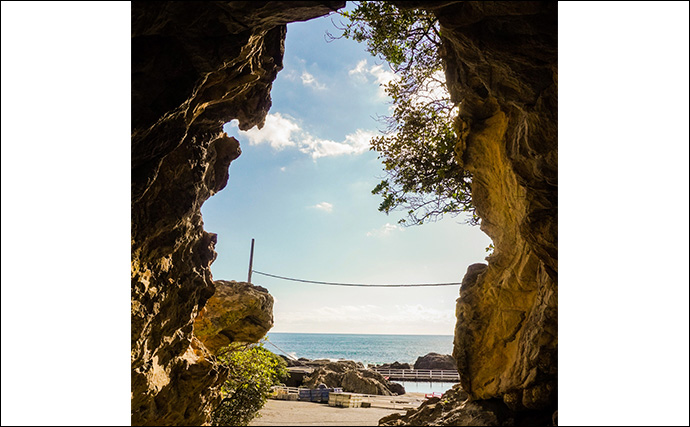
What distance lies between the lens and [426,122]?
9.45 m

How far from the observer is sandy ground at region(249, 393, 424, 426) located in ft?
33.9

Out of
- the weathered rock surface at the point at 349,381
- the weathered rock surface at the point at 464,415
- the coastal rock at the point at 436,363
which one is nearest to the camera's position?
the weathered rock surface at the point at 464,415

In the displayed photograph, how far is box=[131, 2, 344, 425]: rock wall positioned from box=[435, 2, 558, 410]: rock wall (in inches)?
74.2

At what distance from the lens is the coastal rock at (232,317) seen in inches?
406

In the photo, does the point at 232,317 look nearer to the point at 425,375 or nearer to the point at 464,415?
the point at 464,415

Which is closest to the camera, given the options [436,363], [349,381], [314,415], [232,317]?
[232,317]

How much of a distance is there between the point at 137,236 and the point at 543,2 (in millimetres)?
5052

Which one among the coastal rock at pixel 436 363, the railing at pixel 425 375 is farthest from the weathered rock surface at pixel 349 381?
the coastal rock at pixel 436 363

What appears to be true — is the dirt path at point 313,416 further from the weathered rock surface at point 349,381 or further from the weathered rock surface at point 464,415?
the weathered rock surface at point 349,381

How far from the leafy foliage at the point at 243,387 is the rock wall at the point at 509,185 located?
16.0ft

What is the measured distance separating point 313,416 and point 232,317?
10.9 ft

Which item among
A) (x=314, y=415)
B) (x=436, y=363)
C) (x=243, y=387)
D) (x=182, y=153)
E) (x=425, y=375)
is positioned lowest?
(x=436, y=363)

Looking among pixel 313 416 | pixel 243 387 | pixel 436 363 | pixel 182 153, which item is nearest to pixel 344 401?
pixel 313 416

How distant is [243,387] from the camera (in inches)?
411
